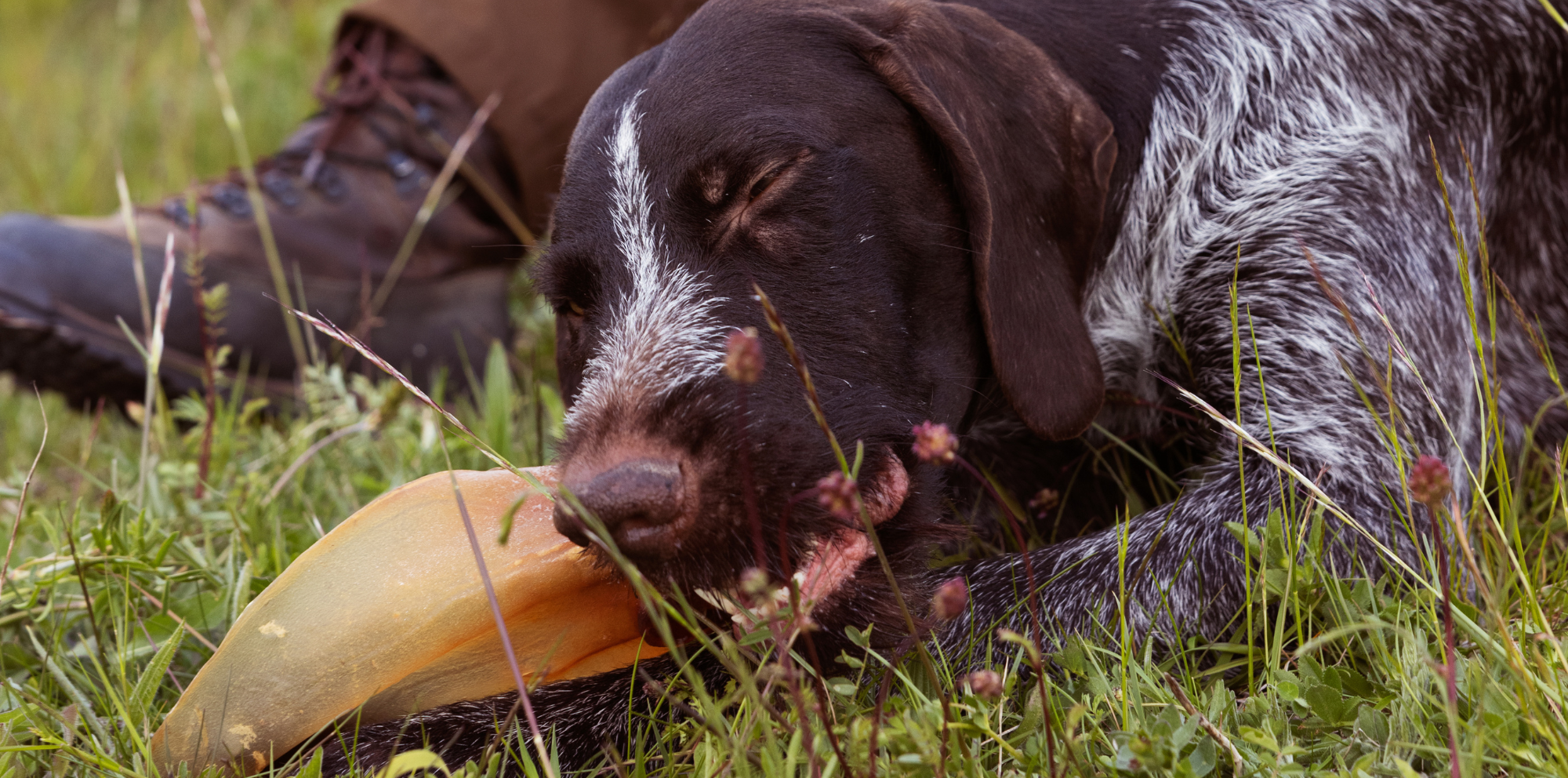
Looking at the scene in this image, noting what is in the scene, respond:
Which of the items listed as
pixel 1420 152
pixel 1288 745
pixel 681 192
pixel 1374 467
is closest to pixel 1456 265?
pixel 1420 152

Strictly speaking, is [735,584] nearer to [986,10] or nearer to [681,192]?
[681,192]

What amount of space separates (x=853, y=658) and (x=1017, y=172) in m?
0.98

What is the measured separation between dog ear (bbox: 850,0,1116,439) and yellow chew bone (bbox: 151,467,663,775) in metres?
0.88

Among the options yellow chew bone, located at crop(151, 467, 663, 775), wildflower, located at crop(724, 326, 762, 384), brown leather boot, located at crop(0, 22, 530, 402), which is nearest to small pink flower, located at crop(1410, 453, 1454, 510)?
wildflower, located at crop(724, 326, 762, 384)

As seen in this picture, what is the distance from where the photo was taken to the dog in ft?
7.15

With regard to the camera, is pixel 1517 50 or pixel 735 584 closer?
pixel 735 584

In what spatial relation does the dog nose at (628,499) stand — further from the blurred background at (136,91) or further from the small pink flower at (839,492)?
the blurred background at (136,91)

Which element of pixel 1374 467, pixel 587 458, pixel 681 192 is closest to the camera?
pixel 587 458

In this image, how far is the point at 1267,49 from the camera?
9.61ft

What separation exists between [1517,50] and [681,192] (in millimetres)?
2168

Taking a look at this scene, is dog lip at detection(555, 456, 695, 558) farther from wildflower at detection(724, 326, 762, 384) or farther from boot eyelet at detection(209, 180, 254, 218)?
boot eyelet at detection(209, 180, 254, 218)

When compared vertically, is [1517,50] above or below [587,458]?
above

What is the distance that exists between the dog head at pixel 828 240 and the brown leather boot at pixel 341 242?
6.39 ft

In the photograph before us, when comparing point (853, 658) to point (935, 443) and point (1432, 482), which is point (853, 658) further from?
point (1432, 482)
